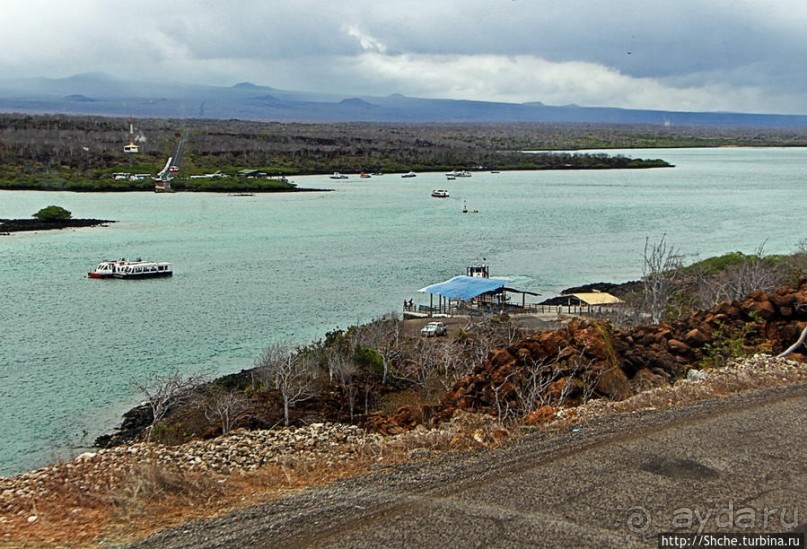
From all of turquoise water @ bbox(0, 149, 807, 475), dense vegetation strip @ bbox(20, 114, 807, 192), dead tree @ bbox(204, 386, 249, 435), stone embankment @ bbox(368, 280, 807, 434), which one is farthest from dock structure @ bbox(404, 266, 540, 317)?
dense vegetation strip @ bbox(20, 114, 807, 192)

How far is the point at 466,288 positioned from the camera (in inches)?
1120

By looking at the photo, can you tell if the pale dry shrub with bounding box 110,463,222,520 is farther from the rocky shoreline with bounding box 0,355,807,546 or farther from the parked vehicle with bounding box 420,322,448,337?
the parked vehicle with bounding box 420,322,448,337

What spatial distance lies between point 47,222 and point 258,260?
2121 centimetres

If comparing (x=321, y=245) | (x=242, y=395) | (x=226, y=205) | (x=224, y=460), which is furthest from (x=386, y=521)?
(x=226, y=205)

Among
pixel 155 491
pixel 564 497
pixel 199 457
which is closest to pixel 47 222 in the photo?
pixel 199 457

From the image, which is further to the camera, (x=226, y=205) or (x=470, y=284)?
(x=226, y=205)

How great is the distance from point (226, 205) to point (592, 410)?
6615 cm

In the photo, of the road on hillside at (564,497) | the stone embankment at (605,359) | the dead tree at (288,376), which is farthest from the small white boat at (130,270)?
the road on hillside at (564,497)

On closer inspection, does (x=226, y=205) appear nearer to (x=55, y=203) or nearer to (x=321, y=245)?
(x=55, y=203)

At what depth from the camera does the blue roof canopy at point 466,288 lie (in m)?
27.8

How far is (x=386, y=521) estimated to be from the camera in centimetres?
564

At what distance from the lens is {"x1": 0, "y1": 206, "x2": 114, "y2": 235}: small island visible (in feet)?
173

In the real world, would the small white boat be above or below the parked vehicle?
below

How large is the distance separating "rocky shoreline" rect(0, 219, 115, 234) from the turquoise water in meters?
1.54
